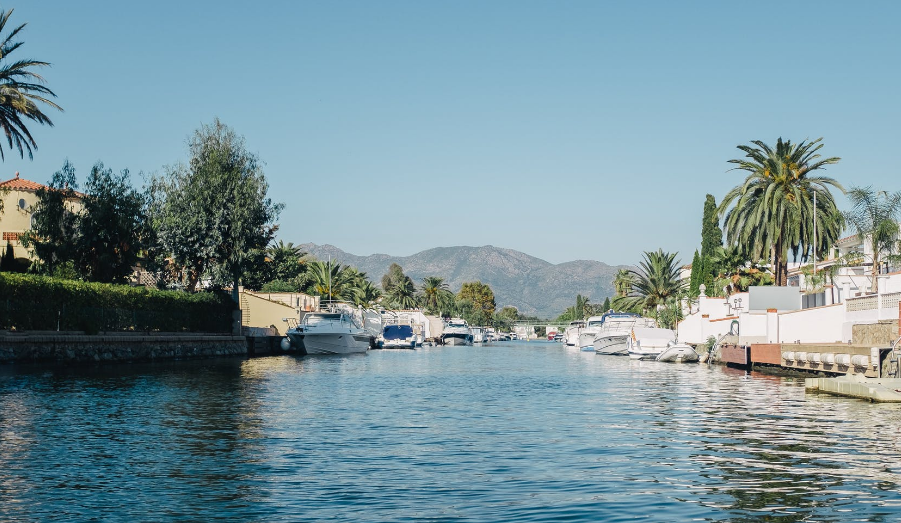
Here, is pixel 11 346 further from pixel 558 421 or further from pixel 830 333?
pixel 830 333

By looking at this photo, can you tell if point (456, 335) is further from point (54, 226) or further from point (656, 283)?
point (54, 226)

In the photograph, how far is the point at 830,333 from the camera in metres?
44.6

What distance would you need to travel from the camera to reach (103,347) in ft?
168

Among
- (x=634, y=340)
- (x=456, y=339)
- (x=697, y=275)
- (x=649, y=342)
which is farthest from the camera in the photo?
(x=456, y=339)

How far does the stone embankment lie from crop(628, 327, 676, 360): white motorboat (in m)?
32.4

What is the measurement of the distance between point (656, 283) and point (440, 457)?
327ft

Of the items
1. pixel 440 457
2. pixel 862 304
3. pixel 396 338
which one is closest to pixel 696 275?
pixel 396 338

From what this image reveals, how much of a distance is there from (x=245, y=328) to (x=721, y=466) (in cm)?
7334

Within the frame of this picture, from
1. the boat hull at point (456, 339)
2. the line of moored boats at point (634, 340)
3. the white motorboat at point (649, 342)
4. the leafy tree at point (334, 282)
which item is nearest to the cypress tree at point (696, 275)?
the line of moored boats at point (634, 340)

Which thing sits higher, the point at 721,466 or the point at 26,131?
the point at 26,131

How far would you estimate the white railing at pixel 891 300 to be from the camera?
3631 centimetres

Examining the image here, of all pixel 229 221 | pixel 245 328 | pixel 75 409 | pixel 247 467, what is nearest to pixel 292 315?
pixel 245 328

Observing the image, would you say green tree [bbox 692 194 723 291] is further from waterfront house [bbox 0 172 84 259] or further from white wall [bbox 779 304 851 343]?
waterfront house [bbox 0 172 84 259]

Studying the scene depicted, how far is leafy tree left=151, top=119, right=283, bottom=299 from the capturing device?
226ft
